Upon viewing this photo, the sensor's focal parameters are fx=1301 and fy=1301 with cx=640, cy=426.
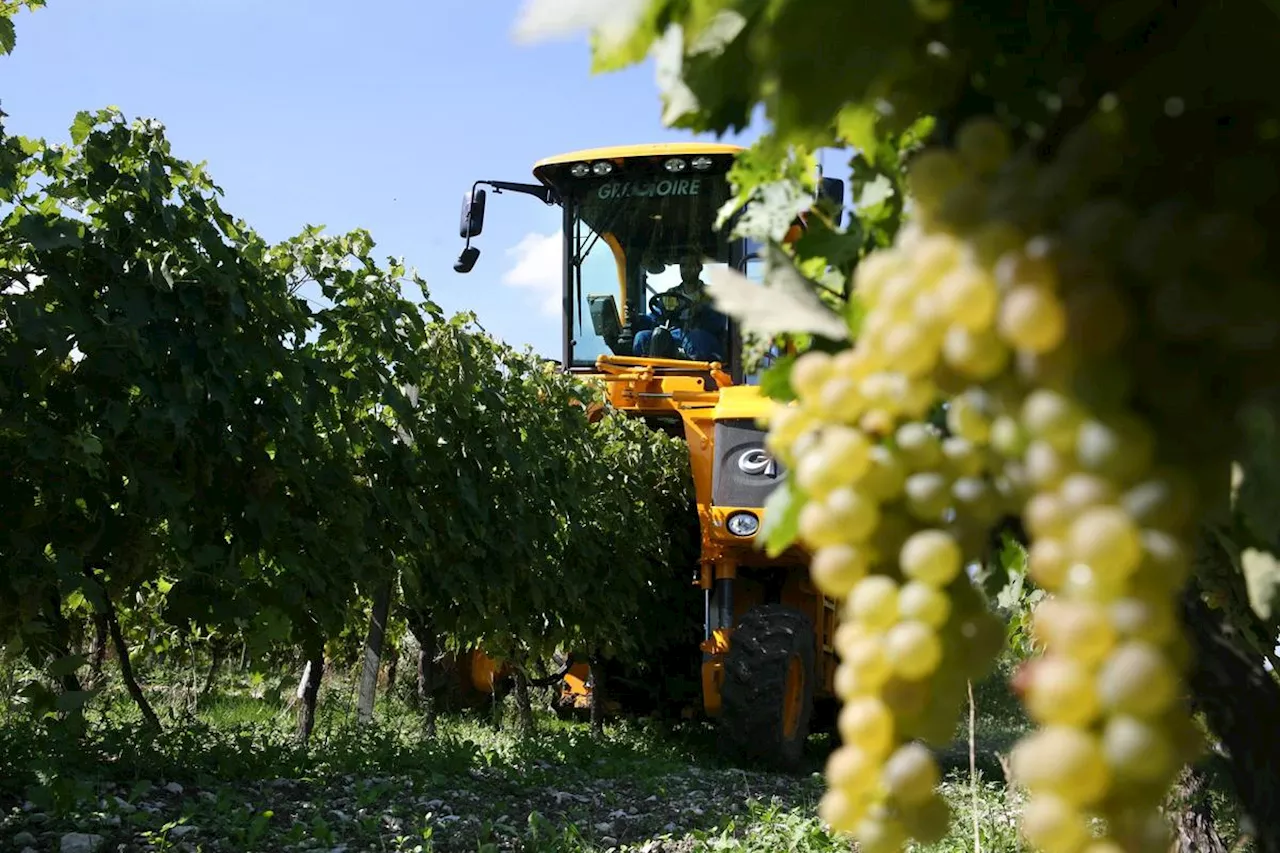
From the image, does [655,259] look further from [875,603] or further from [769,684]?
[875,603]

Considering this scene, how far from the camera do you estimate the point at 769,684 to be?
6598 mm

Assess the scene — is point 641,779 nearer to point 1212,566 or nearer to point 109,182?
point 109,182

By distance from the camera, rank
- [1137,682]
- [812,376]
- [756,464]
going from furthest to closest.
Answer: [756,464], [812,376], [1137,682]

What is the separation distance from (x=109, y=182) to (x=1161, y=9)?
170 inches

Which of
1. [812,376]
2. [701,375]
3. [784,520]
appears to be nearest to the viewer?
[812,376]

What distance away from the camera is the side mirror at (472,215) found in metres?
7.69

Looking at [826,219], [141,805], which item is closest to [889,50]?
[826,219]

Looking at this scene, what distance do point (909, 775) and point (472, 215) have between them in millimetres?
7318

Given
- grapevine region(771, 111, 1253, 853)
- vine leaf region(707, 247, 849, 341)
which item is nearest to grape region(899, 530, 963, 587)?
grapevine region(771, 111, 1253, 853)

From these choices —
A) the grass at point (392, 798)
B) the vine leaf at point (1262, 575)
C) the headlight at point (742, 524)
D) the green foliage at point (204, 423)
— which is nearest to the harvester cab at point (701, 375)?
the headlight at point (742, 524)

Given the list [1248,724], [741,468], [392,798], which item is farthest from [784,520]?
[741,468]

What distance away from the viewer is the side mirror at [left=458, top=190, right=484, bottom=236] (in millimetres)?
7688

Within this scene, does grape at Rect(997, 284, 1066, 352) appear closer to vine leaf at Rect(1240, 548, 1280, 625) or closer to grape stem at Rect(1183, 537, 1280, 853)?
vine leaf at Rect(1240, 548, 1280, 625)

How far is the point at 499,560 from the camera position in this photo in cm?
703
